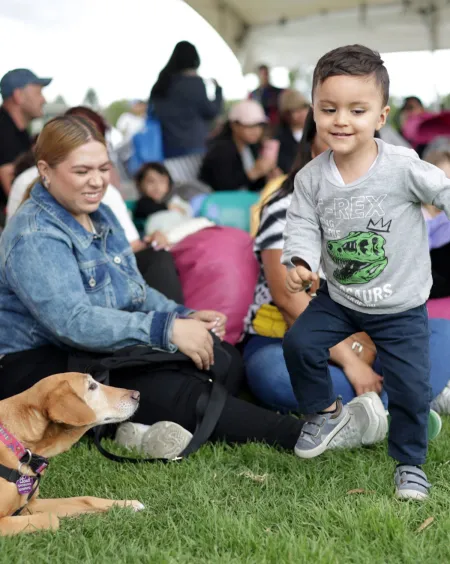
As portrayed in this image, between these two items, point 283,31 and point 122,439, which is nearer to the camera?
point 122,439

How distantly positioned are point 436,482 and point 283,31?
8277 millimetres

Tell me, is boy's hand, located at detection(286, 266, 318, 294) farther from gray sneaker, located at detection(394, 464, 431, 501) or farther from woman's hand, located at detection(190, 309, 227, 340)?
woman's hand, located at detection(190, 309, 227, 340)

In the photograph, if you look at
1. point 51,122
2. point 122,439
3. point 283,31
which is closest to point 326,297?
point 122,439

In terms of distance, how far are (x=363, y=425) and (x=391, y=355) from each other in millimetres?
507

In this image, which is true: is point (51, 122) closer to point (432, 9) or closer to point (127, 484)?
point (127, 484)

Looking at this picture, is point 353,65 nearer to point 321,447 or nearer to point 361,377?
point 321,447

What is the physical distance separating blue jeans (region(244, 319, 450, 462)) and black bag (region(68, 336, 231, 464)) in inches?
13.9

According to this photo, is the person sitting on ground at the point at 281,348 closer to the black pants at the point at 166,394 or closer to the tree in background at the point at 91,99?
the black pants at the point at 166,394

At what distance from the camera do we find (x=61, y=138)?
3238 mm

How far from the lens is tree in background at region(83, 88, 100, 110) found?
30.6 feet

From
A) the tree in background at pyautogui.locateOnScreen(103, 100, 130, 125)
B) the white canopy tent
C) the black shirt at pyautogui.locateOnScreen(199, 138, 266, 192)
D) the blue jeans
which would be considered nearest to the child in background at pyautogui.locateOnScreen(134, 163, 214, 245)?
the black shirt at pyautogui.locateOnScreen(199, 138, 266, 192)

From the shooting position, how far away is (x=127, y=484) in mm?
2797

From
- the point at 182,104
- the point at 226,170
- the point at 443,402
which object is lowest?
the point at 443,402

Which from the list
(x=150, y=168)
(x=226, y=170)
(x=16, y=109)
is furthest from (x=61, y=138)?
(x=226, y=170)
